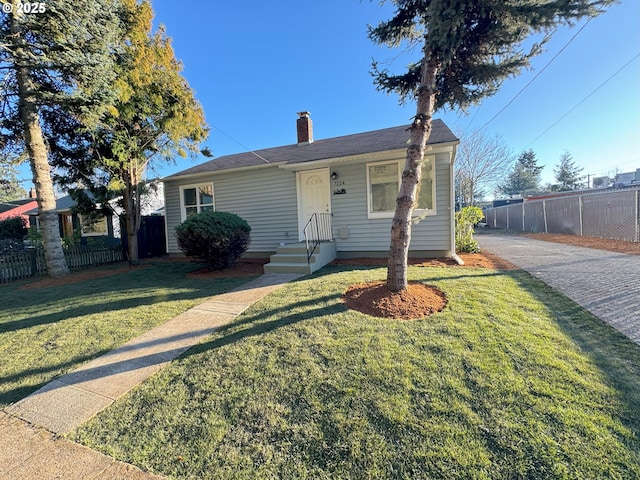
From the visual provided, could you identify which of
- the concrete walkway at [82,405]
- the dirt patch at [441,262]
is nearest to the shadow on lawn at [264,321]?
the concrete walkway at [82,405]

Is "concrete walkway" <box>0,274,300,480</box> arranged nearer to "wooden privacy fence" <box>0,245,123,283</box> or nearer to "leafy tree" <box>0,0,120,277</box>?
"leafy tree" <box>0,0,120,277</box>

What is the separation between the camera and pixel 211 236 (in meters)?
6.67

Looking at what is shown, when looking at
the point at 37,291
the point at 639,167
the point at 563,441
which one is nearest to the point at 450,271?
the point at 563,441

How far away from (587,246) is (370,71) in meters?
9.87

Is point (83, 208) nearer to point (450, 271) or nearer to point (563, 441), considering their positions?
point (450, 271)

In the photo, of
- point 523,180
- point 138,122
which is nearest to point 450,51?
point 138,122

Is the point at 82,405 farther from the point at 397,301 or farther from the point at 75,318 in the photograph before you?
the point at 397,301

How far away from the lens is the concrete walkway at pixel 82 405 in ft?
5.82

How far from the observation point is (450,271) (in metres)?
5.81

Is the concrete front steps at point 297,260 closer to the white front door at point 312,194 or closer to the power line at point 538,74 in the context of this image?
the white front door at point 312,194

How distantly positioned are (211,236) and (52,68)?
5.50m

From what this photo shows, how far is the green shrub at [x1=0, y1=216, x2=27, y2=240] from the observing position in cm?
1855

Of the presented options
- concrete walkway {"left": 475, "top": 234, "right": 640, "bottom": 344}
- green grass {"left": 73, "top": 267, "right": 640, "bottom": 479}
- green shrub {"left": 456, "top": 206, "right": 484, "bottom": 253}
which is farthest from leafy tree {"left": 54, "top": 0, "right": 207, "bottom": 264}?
concrete walkway {"left": 475, "top": 234, "right": 640, "bottom": 344}

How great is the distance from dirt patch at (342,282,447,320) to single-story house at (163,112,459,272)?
8.66 ft
